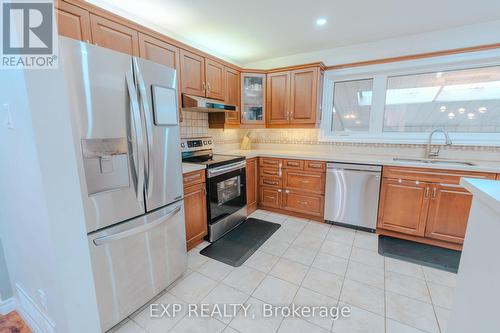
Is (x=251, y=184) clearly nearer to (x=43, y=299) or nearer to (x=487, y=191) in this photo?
(x=43, y=299)

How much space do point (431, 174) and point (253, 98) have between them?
8.27ft

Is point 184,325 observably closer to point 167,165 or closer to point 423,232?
point 167,165

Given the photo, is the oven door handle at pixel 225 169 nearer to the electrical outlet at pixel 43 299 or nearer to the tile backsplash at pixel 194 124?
the tile backsplash at pixel 194 124

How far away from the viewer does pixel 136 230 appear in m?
1.49

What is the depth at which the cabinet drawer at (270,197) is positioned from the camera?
335cm

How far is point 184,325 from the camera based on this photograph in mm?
1516

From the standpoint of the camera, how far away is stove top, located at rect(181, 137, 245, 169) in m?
2.58

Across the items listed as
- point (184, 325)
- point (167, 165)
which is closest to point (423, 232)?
point (184, 325)

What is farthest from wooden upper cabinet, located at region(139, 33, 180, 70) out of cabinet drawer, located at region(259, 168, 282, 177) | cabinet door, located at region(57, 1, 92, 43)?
cabinet drawer, located at region(259, 168, 282, 177)

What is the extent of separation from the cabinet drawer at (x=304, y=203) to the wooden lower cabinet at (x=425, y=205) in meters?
0.73

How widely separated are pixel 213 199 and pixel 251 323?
129cm

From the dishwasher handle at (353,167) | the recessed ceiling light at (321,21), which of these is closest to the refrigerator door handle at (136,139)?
the recessed ceiling light at (321,21)

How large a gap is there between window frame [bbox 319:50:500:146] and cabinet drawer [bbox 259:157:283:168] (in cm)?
83

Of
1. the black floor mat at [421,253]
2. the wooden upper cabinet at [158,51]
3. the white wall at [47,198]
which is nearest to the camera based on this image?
the white wall at [47,198]
